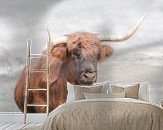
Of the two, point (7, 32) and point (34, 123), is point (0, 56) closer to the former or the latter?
point (7, 32)

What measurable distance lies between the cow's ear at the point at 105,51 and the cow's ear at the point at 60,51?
0.67m

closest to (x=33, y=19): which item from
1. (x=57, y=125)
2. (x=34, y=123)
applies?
(x=34, y=123)

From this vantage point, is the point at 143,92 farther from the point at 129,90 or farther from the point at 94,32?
the point at 94,32

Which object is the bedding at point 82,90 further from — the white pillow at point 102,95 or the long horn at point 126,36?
the long horn at point 126,36

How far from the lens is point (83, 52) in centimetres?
629

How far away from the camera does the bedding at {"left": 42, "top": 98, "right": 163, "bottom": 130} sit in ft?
12.6

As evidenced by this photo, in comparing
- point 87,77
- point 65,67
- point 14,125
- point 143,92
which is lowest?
point 14,125

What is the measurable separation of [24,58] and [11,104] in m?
0.92

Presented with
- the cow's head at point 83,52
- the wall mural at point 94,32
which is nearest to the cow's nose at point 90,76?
the cow's head at point 83,52

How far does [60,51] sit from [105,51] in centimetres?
86

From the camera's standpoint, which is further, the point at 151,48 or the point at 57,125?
the point at 151,48

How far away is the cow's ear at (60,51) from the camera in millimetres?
6406

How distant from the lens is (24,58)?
6516mm

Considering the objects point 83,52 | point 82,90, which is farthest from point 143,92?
point 83,52
